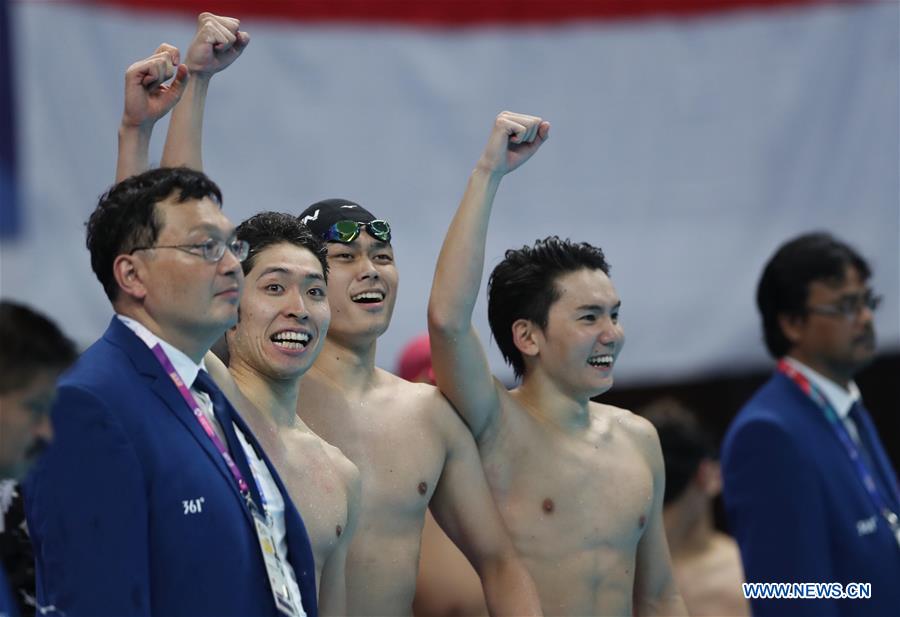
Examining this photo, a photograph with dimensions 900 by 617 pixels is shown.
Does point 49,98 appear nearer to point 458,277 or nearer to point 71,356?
point 458,277

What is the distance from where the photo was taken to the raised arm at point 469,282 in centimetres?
402

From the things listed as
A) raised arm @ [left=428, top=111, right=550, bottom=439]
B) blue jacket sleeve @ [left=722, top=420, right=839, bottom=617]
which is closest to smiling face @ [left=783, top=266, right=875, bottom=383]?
blue jacket sleeve @ [left=722, top=420, right=839, bottom=617]

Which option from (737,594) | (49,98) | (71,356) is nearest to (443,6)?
(49,98)

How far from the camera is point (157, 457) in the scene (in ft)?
10.4

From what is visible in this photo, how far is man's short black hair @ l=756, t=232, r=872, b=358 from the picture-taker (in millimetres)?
5555

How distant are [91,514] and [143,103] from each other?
1315 millimetres

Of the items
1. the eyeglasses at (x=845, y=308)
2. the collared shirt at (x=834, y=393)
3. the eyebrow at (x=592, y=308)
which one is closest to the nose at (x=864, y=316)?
the eyeglasses at (x=845, y=308)

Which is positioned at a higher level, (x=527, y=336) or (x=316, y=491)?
(x=527, y=336)

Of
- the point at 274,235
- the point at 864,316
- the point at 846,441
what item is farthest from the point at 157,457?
the point at 864,316

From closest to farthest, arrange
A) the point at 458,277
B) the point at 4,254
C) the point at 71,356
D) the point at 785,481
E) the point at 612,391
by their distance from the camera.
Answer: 1. the point at 71,356
2. the point at 458,277
3. the point at 785,481
4. the point at 4,254
5. the point at 612,391

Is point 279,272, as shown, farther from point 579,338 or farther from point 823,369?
point 823,369

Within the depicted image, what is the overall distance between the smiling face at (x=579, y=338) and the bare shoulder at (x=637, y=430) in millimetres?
167

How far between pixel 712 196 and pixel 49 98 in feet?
10.6

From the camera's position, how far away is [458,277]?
4023 mm
